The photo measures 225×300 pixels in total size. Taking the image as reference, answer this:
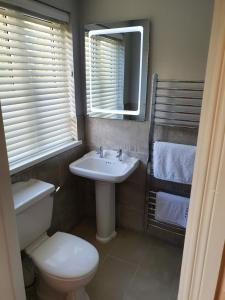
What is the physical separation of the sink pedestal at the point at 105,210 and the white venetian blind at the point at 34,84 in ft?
1.85

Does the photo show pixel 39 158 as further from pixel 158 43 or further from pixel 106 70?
pixel 158 43

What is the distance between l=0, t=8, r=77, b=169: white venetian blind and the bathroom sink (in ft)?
0.84

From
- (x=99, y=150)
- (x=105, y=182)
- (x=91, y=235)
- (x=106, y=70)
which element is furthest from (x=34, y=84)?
(x=91, y=235)

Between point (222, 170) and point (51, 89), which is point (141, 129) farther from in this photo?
point (222, 170)

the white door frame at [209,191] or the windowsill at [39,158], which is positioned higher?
the white door frame at [209,191]

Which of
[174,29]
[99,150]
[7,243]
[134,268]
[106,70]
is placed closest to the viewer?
[7,243]

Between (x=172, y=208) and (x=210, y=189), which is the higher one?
(x=210, y=189)

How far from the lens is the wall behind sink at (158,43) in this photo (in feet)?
5.59

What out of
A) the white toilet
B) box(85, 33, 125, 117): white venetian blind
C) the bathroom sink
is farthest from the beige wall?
the white toilet

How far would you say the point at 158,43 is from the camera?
186 cm

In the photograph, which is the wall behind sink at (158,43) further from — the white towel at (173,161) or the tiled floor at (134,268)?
the tiled floor at (134,268)

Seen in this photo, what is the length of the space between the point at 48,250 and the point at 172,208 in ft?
3.64

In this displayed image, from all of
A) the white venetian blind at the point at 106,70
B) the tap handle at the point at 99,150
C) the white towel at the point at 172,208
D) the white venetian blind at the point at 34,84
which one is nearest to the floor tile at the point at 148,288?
the white towel at the point at 172,208

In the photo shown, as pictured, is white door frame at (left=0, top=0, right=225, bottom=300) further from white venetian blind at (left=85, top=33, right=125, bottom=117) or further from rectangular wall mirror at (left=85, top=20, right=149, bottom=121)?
white venetian blind at (left=85, top=33, right=125, bottom=117)
